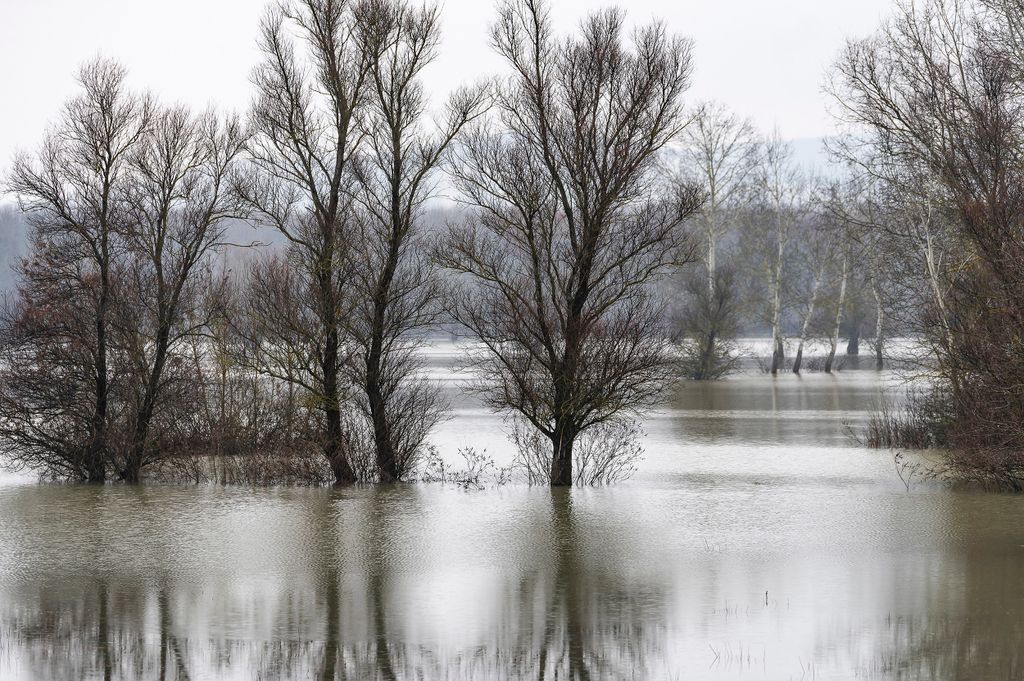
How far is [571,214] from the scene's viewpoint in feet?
61.7

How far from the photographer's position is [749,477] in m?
20.9

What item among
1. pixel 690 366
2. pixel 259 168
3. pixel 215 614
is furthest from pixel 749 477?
pixel 690 366

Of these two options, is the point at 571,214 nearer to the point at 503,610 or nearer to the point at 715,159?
the point at 503,610

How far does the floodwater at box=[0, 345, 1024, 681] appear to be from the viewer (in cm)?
921

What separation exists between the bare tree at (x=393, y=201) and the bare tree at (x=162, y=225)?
2916mm

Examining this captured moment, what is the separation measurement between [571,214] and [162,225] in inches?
320

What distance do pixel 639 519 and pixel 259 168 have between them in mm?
9677

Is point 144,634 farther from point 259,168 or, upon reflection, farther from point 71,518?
point 259,168

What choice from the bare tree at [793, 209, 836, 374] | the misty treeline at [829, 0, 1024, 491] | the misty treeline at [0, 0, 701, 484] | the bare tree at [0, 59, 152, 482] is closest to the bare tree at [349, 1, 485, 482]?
the misty treeline at [0, 0, 701, 484]

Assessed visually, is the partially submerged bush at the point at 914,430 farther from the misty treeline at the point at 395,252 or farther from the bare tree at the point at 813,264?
the bare tree at the point at 813,264

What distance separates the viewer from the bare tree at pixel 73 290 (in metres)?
20.6

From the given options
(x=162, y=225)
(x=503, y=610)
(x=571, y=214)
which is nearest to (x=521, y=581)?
(x=503, y=610)

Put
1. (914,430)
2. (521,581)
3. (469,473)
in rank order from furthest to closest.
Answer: (914,430) → (469,473) → (521,581)

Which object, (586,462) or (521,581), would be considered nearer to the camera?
(521,581)
